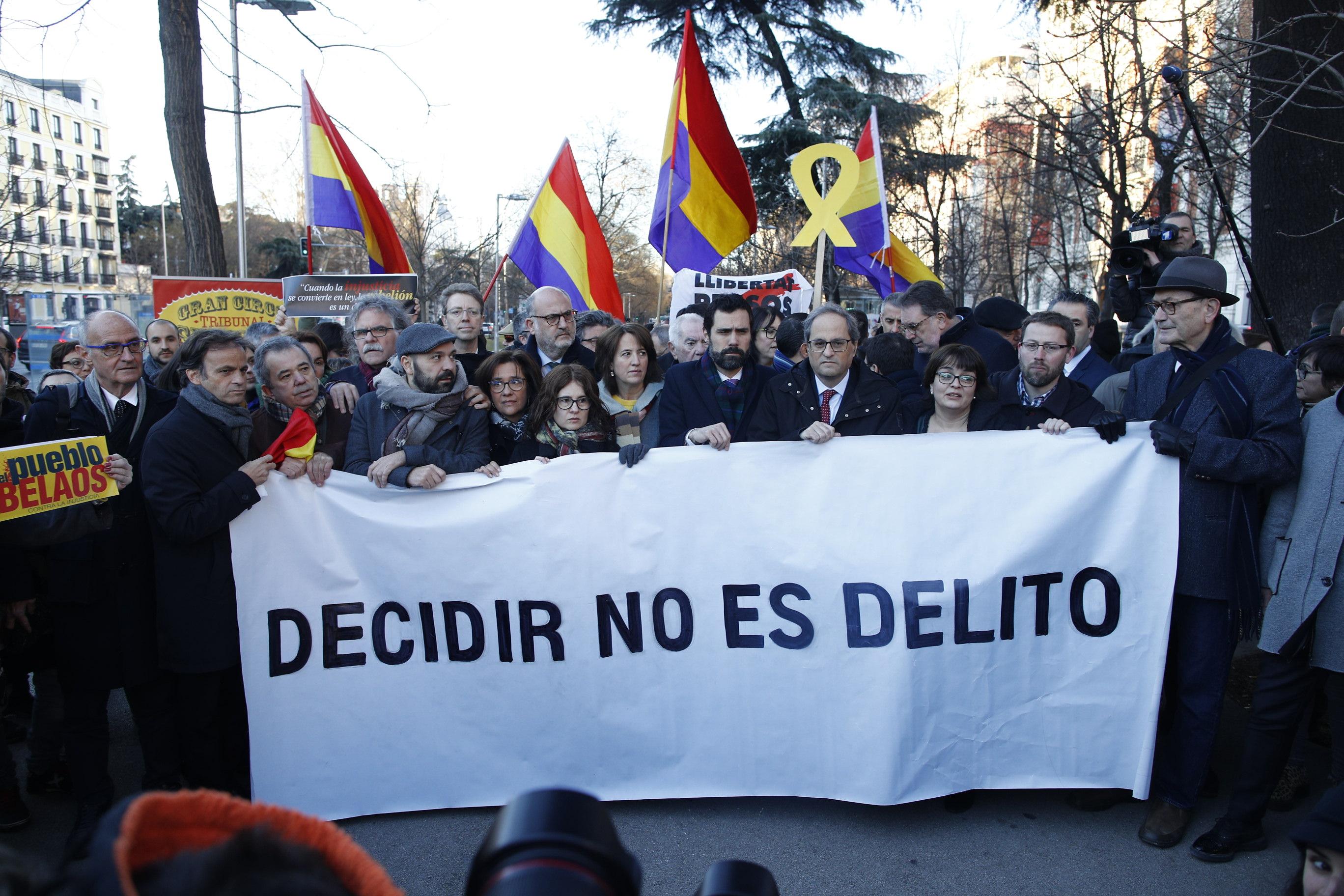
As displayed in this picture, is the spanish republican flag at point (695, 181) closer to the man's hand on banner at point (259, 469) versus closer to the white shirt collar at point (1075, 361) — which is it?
the white shirt collar at point (1075, 361)

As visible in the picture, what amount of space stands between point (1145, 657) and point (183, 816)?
3537mm

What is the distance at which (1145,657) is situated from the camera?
3.55 metres

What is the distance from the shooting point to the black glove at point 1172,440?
3330 mm

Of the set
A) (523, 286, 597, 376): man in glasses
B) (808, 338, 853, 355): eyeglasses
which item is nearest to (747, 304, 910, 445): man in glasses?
(808, 338, 853, 355): eyeglasses

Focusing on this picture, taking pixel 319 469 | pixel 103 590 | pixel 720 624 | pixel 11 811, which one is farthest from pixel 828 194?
pixel 11 811

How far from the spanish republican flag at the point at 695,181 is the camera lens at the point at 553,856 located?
6831 millimetres

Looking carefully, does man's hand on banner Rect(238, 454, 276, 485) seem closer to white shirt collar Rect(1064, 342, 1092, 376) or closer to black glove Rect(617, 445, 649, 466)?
black glove Rect(617, 445, 649, 466)

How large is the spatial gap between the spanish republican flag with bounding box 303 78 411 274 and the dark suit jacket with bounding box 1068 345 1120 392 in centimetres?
548

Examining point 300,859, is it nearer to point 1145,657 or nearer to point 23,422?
point 1145,657

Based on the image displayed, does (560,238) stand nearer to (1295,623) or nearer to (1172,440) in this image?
(1172,440)

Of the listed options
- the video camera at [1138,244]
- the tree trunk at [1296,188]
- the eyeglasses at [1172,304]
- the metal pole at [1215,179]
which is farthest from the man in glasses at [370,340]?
the tree trunk at [1296,188]

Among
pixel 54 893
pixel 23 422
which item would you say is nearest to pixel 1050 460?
pixel 54 893

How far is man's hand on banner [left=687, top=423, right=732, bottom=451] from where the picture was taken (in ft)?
11.9

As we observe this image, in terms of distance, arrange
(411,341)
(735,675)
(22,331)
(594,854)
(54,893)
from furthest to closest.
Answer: (22,331) < (411,341) < (735,675) < (594,854) < (54,893)
